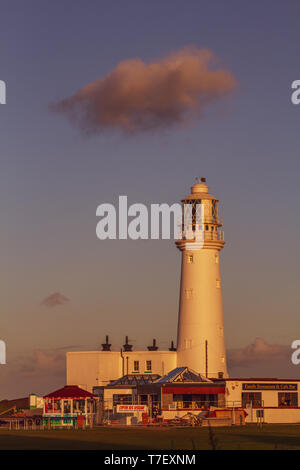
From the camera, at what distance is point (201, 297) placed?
84062 millimetres

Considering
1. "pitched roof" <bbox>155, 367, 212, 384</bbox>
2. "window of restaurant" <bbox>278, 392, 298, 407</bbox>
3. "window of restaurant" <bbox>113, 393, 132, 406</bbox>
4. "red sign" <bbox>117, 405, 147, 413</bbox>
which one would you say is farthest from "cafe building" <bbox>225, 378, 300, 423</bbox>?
"red sign" <bbox>117, 405, 147, 413</bbox>

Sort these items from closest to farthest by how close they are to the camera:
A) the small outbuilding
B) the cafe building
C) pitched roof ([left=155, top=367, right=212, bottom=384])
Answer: the small outbuilding → the cafe building → pitched roof ([left=155, top=367, right=212, bottom=384])

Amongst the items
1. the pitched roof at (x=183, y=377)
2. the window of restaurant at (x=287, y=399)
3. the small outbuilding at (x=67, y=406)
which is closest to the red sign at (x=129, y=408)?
the small outbuilding at (x=67, y=406)

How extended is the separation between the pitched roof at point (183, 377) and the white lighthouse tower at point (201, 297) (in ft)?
14.3

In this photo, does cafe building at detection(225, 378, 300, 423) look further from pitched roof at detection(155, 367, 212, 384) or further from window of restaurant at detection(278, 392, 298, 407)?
pitched roof at detection(155, 367, 212, 384)

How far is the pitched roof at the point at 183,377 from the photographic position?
258 feet

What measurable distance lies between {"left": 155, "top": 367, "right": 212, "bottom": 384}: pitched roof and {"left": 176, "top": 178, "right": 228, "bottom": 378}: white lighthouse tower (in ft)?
14.3

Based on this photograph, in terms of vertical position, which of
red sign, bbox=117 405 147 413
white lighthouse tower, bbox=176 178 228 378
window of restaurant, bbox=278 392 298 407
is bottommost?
red sign, bbox=117 405 147 413

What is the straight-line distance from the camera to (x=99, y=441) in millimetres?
44688

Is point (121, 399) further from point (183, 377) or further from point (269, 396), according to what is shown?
point (269, 396)

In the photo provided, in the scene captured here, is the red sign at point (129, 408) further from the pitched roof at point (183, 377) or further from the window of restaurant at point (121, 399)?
the window of restaurant at point (121, 399)

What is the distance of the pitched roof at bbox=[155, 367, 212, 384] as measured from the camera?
78500 mm

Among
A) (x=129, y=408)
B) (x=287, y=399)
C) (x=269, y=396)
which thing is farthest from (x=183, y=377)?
(x=287, y=399)
